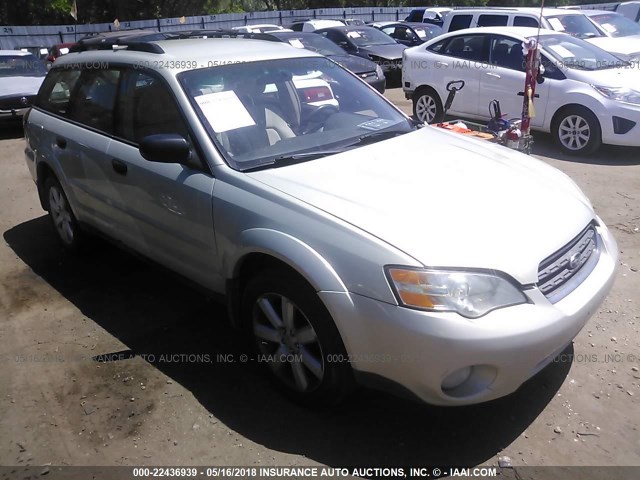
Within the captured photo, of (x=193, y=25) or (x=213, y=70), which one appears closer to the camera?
(x=213, y=70)

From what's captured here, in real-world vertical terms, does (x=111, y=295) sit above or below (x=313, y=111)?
below

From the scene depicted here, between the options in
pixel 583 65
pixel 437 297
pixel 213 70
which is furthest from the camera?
pixel 583 65

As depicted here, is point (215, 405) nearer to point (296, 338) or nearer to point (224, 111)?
point (296, 338)

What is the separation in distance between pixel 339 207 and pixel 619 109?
19.4 ft

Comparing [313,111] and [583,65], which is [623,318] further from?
[583,65]

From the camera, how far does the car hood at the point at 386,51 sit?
13891 mm

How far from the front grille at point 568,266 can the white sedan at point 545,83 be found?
500 centimetres

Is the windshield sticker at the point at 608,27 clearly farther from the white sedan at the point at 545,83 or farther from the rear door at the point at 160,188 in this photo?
the rear door at the point at 160,188

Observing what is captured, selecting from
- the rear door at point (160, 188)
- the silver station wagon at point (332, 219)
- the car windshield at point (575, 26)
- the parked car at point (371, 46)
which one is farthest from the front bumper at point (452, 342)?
the parked car at point (371, 46)

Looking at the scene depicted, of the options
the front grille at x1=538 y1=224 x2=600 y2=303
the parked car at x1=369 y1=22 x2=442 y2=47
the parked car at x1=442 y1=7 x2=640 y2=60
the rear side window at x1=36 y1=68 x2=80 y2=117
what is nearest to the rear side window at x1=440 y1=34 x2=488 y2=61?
the parked car at x1=442 y1=7 x2=640 y2=60

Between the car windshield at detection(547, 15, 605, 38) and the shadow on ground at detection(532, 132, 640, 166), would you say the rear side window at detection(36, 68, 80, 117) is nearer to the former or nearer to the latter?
the shadow on ground at detection(532, 132, 640, 166)

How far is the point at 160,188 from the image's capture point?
3.45 meters

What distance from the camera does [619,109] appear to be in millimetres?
7137

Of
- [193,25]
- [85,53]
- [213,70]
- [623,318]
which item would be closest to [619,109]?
[623,318]
